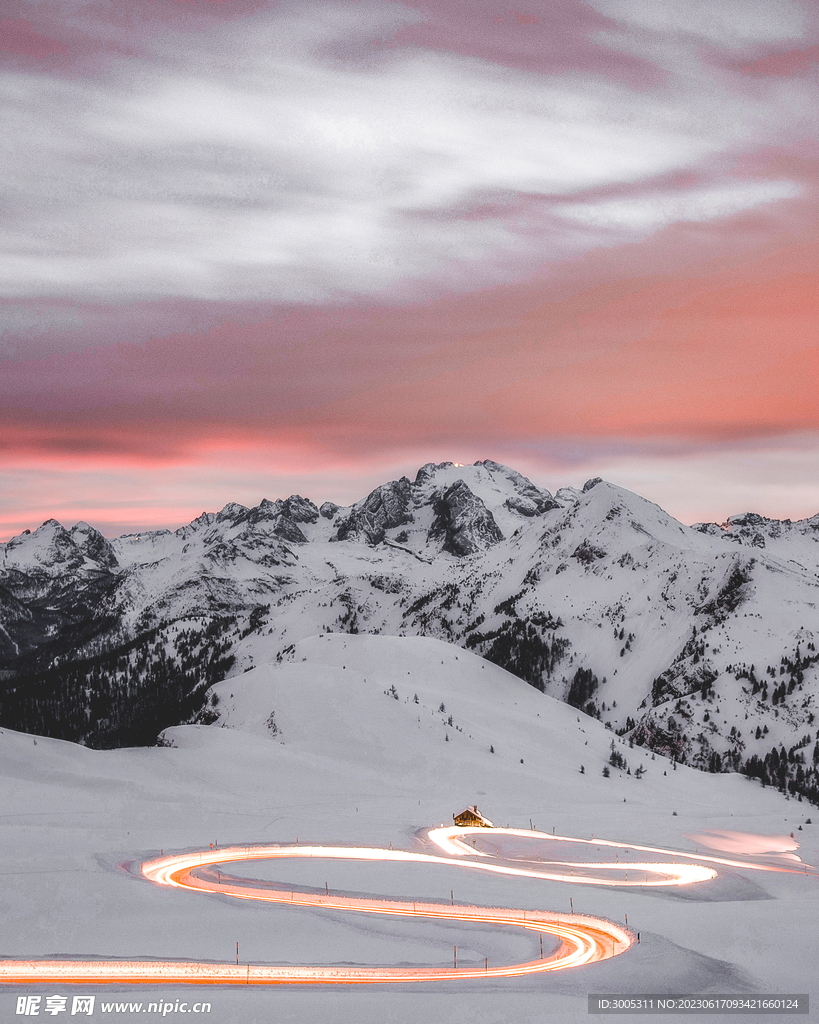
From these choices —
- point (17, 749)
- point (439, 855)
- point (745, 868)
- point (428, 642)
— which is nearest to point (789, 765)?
point (428, 642)

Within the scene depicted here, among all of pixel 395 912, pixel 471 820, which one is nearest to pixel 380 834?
pixel 471 820

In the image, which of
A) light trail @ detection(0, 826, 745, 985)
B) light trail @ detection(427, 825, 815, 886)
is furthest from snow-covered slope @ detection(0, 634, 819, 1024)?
light trail @ detection(427, 825, 815, 886)

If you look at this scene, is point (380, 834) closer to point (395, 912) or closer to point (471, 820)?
point (471, 820)

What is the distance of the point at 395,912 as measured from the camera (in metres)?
41.5

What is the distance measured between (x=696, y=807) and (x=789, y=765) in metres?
50.2

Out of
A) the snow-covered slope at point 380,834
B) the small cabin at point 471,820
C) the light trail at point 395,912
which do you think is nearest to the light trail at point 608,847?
the light trail at point 395,912

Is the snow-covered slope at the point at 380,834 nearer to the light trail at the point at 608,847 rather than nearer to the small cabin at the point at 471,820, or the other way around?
the light trail at the point at 608,847

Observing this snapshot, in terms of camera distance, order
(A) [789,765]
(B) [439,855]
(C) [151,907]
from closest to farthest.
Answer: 1. (C) [151,907]
2. (B) [439,855]
3. (A) [789,765]

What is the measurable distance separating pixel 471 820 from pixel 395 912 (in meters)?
32.2

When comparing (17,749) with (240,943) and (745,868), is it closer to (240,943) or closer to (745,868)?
(240,943)

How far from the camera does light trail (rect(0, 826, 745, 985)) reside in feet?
105

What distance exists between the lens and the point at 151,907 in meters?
40.3

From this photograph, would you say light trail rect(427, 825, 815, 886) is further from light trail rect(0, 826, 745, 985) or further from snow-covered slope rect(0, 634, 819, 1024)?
snow-covered slope rect(0, 634, 819, 1024)

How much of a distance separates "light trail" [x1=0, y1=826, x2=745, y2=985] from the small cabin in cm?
169
